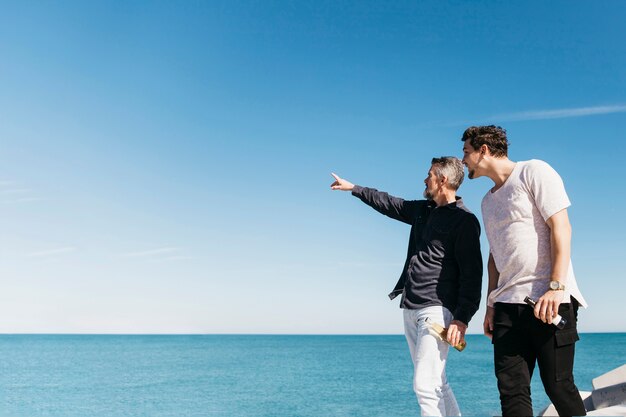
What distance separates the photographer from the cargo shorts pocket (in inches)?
140

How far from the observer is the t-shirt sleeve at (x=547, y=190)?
3.59 meters

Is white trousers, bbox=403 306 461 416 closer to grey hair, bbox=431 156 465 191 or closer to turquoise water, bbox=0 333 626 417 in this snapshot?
grey hair, bbox=431 156 465 191

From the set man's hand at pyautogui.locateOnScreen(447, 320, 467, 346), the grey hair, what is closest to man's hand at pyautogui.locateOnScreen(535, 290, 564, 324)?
man's hand at pyautogui.locateOnScreen(447, 320, 467, 346)

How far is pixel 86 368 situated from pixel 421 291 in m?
67.7

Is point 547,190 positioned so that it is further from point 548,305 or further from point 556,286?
point 548,305

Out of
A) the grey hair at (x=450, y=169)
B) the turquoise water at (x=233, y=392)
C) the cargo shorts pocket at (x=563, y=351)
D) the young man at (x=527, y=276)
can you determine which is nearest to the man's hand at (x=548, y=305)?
the young man at (x=527, y=276)

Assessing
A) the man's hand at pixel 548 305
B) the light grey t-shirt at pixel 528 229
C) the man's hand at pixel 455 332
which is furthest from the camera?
the man's hand at pixel 455 332

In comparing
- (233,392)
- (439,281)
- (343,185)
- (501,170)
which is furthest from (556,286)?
(233,392)

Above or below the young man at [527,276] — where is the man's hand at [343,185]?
above

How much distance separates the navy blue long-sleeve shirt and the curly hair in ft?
2.22

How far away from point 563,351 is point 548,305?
30cm

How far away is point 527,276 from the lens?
146 inches

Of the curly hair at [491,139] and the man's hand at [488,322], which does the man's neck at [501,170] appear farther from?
the man's hand at [488,322]

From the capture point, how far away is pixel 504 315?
149 inches
